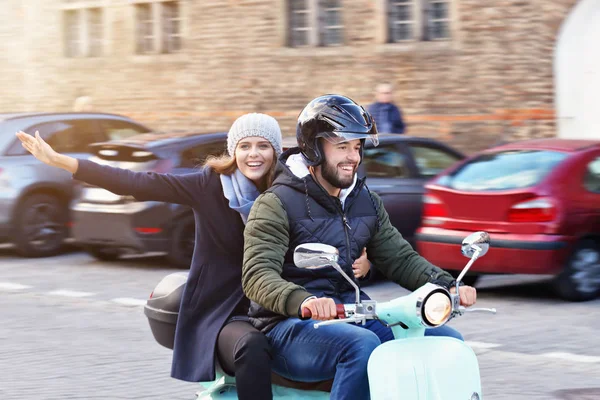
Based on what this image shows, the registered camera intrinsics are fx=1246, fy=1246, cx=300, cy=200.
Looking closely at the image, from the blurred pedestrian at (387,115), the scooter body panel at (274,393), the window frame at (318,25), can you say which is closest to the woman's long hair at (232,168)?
the scooter body panel at (274,393)

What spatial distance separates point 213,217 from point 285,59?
19.7m

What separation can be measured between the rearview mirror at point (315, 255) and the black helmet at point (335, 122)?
57cm

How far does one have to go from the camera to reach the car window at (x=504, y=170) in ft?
35.5

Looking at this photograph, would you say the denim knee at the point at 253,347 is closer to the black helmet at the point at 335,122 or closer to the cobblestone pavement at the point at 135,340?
the black helmet at the point at 335,122

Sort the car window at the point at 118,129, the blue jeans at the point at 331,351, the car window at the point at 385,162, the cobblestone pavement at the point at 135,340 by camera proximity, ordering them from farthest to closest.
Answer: the car window at the point at 118,129 → the car window at the point at 385,162 → the cobblestone pavement at the point at 135,340 → the blue jeans at the point at 331,351

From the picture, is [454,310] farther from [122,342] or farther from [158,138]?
[158,138]

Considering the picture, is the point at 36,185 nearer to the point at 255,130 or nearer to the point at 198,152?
the point at 198,152

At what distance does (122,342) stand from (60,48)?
21.2 metres

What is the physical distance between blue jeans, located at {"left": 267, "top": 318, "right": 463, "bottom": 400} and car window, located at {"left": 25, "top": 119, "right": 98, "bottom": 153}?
Answer: 11279mm

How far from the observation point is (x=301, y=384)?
4.39 metres

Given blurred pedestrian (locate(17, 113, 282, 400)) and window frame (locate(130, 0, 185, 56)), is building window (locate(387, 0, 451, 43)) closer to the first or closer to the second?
window frame (locate(130, 0, 185, 56))

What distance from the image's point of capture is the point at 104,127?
1595 centimetres

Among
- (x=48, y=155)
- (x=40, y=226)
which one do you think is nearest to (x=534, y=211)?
(x=48, y=155)

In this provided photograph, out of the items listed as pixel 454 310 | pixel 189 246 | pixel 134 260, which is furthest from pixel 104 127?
pixel 454 310
